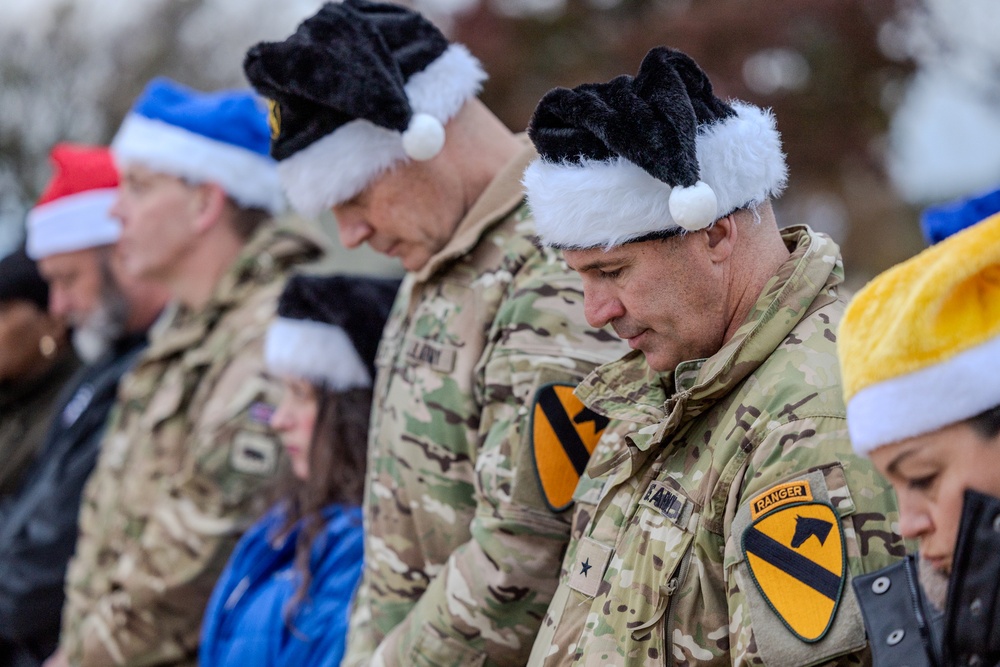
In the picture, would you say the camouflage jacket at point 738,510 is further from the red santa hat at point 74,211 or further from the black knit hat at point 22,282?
the black knit hat at point 22,282

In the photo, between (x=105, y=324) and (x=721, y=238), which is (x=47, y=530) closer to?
(x=105, y=324)

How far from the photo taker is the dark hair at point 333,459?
3.79 meters

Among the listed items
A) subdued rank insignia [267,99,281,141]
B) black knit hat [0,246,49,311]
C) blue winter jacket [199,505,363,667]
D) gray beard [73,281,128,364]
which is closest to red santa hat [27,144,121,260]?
black knit hat [0,246,49,311]

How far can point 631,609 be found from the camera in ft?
7.13

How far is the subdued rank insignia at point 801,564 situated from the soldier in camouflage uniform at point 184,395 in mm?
2461

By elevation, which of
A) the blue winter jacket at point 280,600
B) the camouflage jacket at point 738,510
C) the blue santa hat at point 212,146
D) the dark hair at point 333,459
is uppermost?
the camouflage jacket at point 738,510

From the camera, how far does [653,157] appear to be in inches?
84.7

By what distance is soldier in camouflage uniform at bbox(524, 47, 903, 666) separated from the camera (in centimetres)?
194

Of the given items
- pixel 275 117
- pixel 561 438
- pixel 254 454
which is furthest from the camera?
pixel 254 454

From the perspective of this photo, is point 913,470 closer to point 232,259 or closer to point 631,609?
point 631,609

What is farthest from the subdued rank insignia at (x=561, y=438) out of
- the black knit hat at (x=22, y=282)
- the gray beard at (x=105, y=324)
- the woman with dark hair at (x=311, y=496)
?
the black knit hat at (x=22, y=282)

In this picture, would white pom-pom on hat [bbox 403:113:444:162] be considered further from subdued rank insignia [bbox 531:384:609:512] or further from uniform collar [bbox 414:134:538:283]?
subdued rank insignia [bbox 531:384:609:512]

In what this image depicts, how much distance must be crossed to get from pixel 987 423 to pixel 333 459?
8.32 feet

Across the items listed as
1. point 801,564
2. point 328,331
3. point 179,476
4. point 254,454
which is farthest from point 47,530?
point 801,564
